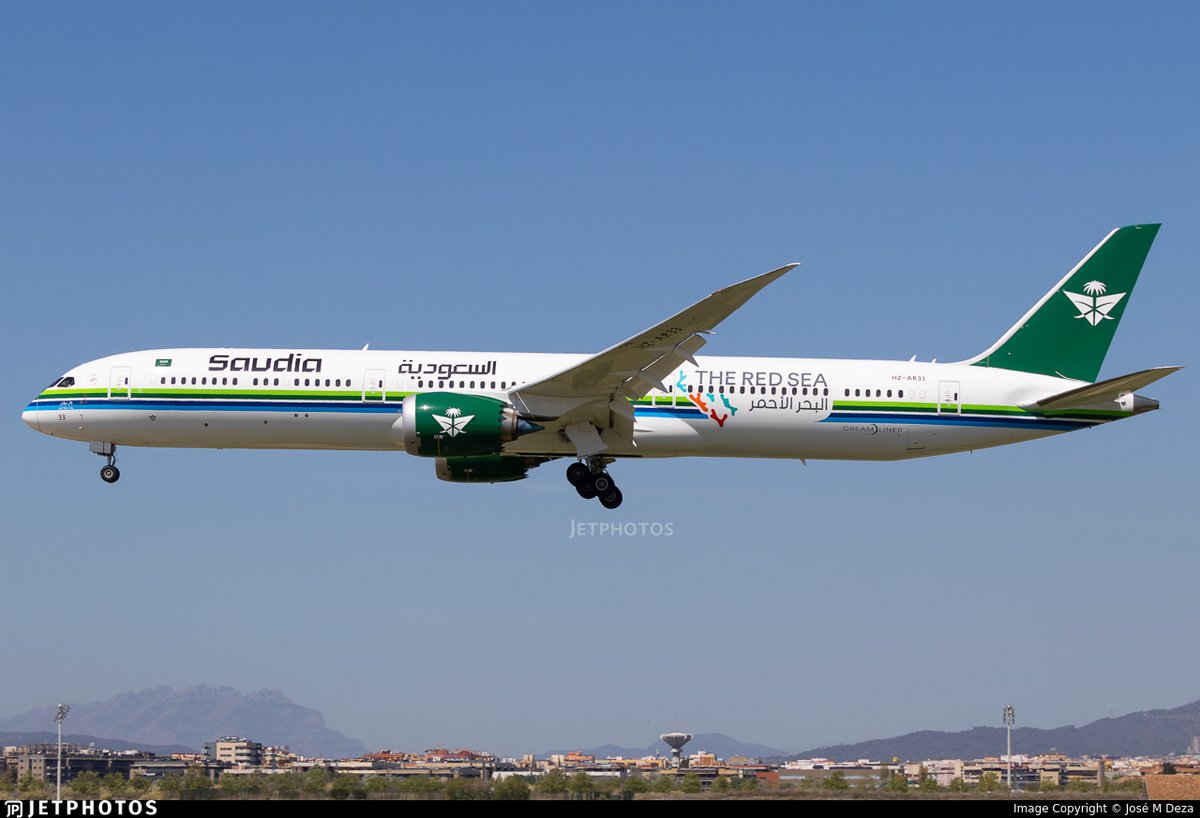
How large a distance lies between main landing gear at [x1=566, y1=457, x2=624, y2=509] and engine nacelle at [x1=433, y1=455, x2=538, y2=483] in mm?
1863

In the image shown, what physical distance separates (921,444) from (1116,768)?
1193 centimetres

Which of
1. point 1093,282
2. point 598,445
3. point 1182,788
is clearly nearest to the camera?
point 1182,788

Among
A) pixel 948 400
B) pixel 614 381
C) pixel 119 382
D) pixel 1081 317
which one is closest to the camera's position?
pixel 614 381

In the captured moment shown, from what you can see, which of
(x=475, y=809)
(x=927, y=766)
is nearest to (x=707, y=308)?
(x=927, y=766)

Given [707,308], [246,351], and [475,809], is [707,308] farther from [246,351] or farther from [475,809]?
[475,809]

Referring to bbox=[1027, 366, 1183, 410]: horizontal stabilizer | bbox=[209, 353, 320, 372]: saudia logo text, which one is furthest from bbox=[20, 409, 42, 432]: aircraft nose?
bbox=[1027, 366, 1183, 410]: horizontal stabilizer

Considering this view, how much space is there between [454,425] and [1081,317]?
1963 cm

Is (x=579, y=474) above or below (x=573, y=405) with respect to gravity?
below

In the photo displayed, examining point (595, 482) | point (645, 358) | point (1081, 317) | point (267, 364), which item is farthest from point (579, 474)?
point (1081, 317)

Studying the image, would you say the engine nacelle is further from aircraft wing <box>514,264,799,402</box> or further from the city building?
the city building

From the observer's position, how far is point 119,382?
40.3 meters

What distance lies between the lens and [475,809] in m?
21.1

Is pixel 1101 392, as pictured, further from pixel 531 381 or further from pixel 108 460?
pixel 108 460

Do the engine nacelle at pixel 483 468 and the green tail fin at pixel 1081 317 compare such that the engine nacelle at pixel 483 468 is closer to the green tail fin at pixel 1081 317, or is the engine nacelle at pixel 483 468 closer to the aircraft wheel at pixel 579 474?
the aircraft wheel at pixel 579 474
